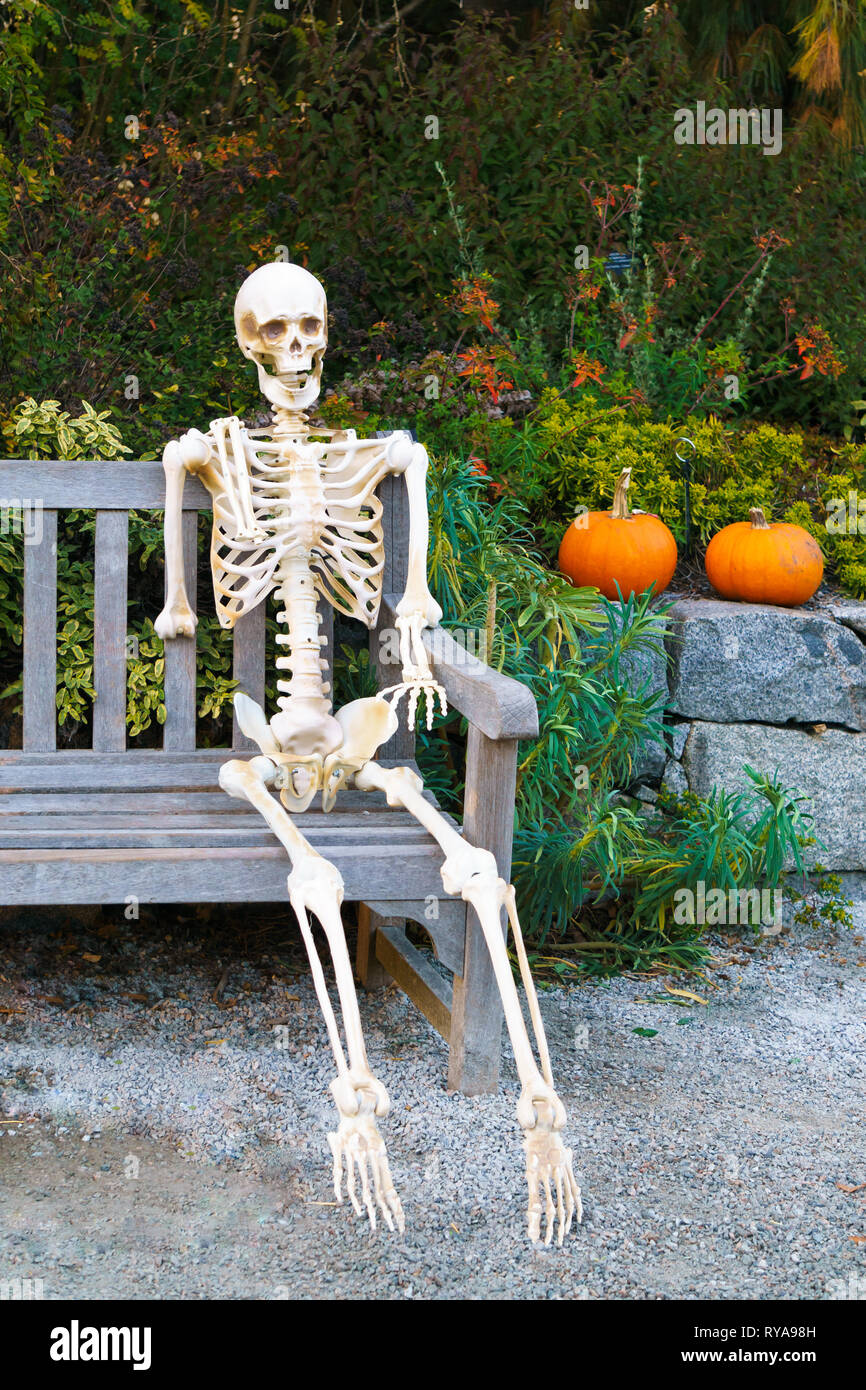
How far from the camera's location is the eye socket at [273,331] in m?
3.03

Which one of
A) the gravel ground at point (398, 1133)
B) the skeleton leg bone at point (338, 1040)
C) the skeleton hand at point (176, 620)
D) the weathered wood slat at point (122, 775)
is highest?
Result: the skeleton hand at point (176, 620)

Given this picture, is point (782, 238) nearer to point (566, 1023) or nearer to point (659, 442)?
point (659, 442)

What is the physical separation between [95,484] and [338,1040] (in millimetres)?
1571

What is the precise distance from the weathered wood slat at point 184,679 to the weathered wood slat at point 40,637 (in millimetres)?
279

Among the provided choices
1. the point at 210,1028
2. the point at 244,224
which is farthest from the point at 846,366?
the point at 210,1028

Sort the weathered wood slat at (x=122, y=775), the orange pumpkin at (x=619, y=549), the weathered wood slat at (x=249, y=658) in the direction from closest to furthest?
the weathered wood slat at (x=122, y=775) < the weathered wood slat at (x=249, y=658) < the orange pumpkin at (x=619, y=549)

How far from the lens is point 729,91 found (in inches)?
228

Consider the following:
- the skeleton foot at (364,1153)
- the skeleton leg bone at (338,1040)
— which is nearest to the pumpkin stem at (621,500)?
the skeleton leg bone at (338,1040)

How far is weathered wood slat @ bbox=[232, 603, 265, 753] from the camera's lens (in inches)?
132

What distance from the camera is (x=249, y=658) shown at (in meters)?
3.36

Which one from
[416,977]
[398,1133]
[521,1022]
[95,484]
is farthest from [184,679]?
[521,1022]

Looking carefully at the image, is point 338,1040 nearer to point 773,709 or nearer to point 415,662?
point 415,662

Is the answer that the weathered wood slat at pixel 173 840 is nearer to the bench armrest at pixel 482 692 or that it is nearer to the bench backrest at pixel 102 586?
the bench armrest at pixel 482 692

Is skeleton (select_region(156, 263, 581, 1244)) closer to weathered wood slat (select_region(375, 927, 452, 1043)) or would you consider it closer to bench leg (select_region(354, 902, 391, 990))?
weathered wood slat (select_region(375, 927, 452, 1043))
